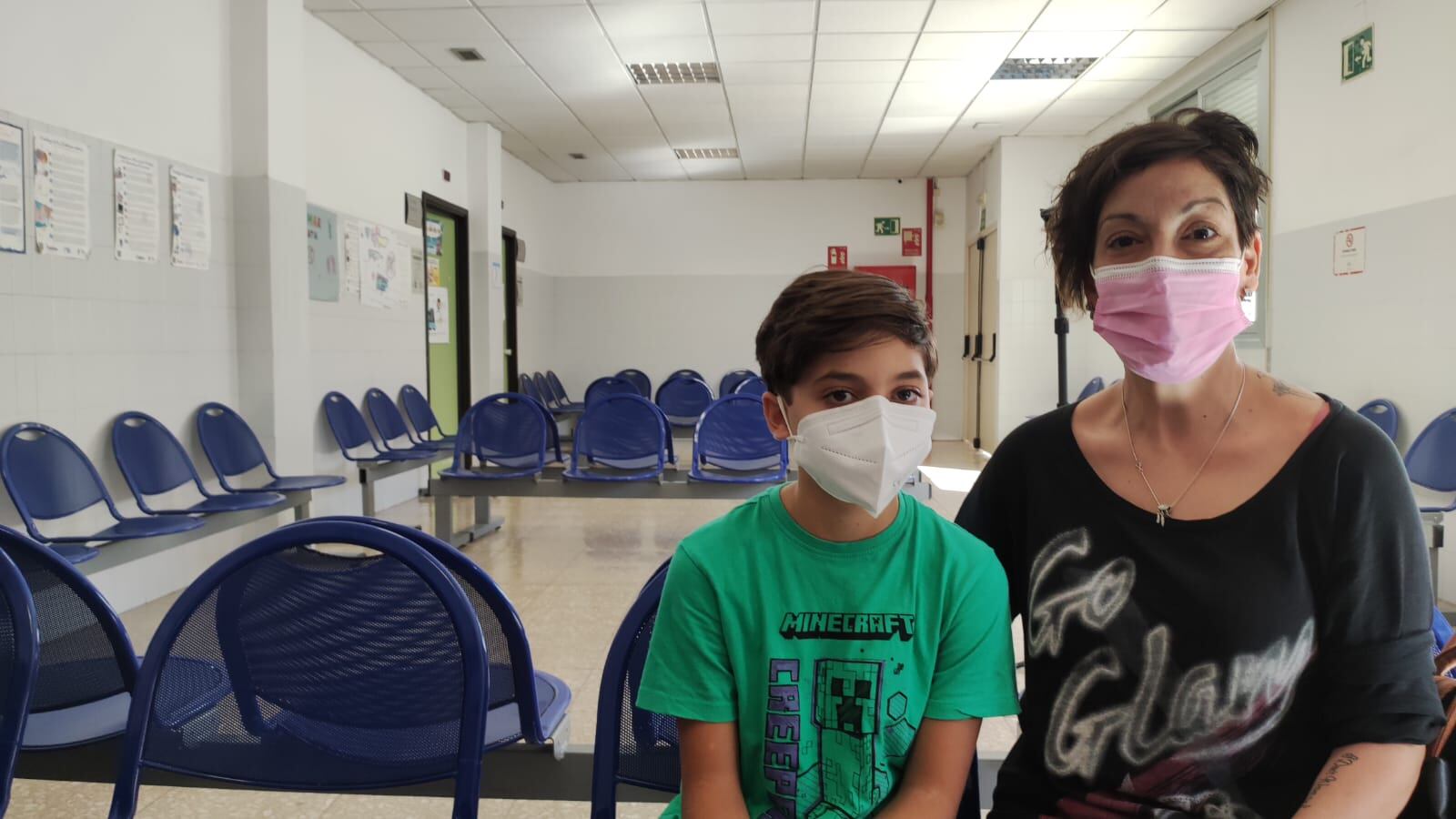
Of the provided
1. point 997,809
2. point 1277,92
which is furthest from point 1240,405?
point 1277,92

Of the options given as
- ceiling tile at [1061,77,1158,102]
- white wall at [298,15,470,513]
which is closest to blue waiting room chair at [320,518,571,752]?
white wall at [298,15,470,513]

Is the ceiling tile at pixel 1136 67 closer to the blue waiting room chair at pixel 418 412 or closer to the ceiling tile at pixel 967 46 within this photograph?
the ceiling tile at pixel 967 46

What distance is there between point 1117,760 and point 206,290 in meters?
4.64

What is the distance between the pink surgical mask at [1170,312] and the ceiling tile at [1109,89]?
20.0 ft

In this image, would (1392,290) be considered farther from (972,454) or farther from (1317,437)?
(972,454)

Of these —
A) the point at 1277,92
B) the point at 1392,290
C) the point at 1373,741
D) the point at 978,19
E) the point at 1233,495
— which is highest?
the point at 978,19

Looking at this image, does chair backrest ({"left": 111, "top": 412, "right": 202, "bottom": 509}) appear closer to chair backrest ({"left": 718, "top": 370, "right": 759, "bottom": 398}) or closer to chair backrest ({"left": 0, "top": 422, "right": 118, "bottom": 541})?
chair backrest ({"left": 0, "top": 422, "right": 118, "bottom": 541})

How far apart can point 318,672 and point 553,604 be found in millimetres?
2810

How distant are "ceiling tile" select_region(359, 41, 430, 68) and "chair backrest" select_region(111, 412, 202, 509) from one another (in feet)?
9.60

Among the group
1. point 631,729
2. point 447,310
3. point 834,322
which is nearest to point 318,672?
point 631,729

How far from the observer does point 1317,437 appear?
973mm

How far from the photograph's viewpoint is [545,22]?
530 cm

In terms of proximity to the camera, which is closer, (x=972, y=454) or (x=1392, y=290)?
(x=1392, y=290)

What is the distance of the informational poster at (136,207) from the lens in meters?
3.84
